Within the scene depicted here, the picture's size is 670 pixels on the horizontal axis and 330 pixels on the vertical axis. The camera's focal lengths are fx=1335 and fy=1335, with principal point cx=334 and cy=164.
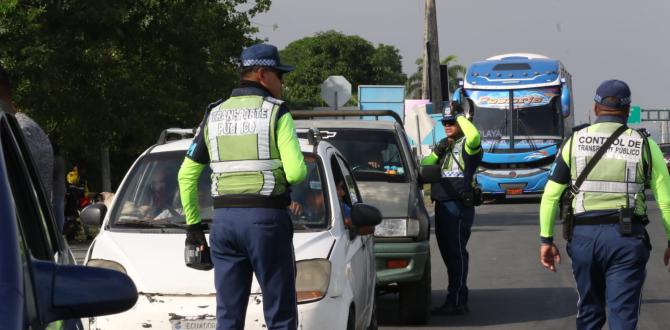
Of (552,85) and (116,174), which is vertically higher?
(552,85)

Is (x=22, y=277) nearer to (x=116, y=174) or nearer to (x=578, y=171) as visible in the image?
(x=578, y=171)

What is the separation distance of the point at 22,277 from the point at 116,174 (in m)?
45.7

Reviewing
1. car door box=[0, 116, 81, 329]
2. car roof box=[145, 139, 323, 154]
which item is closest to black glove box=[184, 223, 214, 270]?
car roof box=[145, 139, 323, 154]

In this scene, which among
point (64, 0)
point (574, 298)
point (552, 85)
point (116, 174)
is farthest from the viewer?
point (116, 174)

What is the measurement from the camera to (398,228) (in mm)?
10438

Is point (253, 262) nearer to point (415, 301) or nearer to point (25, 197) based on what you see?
point (25, 197)

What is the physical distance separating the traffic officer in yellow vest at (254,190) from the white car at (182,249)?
24.2 inches

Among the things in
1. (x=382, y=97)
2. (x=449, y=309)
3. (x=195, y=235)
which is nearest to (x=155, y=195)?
(x=195, y=235)

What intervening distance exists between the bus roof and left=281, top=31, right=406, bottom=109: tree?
47.8m

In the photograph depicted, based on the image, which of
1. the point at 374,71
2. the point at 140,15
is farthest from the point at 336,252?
the point at 374,71

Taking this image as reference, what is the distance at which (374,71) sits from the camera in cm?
8756

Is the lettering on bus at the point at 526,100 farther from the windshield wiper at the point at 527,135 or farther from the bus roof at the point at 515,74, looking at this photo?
the windshield wiper at the point at 527,135

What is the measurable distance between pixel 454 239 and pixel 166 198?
385 centimetres

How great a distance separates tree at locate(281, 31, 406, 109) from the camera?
8269cm
